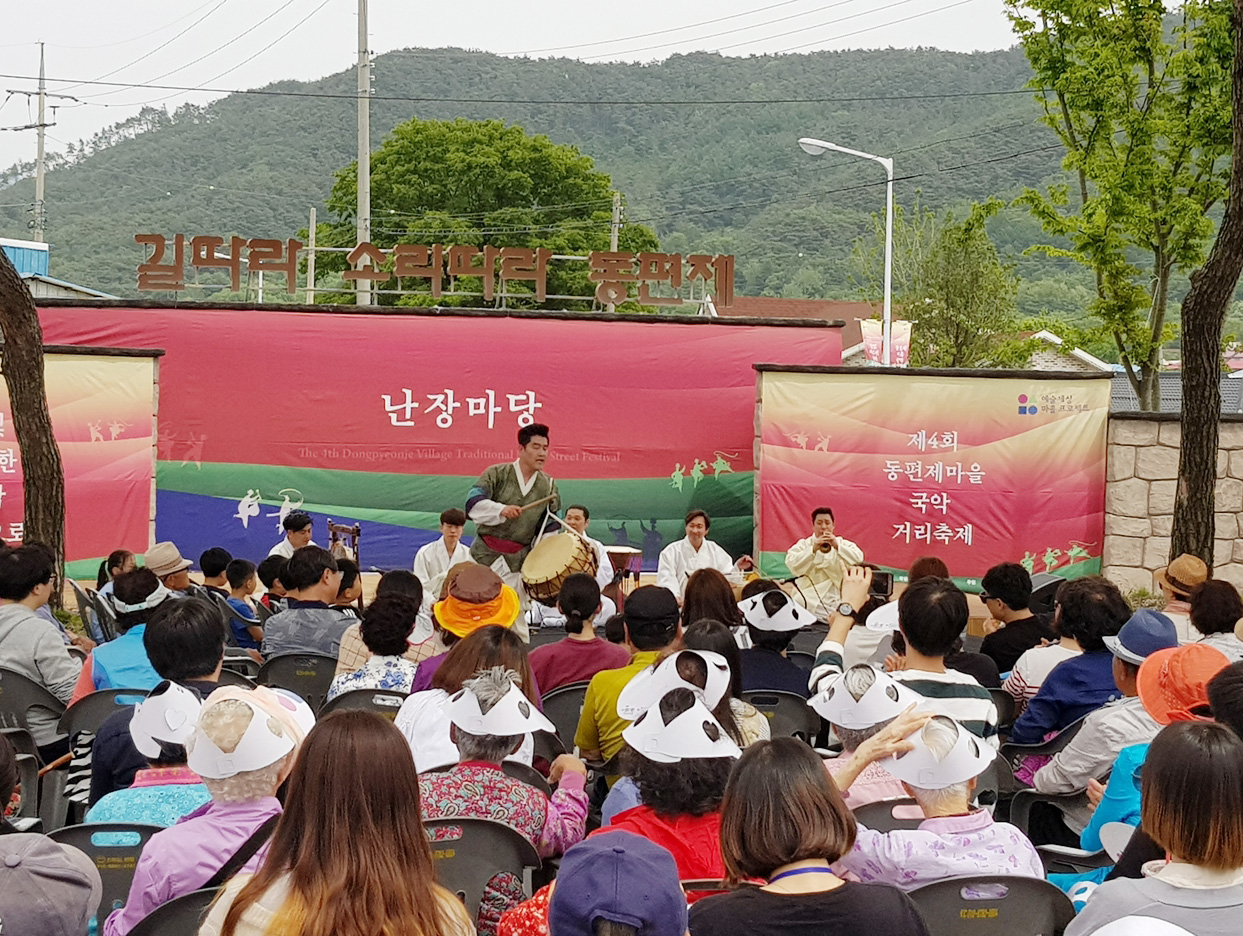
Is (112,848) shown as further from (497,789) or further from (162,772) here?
(497,789)

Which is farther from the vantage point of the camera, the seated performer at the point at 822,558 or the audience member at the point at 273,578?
A: the seated performer at the point at 822,558

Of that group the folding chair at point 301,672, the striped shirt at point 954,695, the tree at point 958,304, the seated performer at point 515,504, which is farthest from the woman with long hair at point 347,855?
the tree at point 958,304

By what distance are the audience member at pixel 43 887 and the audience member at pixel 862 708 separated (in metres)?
1.73

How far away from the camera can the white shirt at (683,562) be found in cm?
1059

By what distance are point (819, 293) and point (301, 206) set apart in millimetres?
32079

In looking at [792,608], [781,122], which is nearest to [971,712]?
[792,608]

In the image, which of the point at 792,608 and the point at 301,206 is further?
the point at 301,206

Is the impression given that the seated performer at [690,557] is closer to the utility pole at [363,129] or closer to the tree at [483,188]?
the utility pole at [363,129]

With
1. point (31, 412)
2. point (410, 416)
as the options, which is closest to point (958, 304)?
point (410, 416)

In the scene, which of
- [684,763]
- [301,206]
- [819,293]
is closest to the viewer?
[684,763]

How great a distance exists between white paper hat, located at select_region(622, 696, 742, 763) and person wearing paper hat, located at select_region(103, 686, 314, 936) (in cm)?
75

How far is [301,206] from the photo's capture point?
83.9 m

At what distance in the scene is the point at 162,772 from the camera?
3357 millimetres

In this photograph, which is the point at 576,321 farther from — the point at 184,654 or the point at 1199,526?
the point at 184,654
